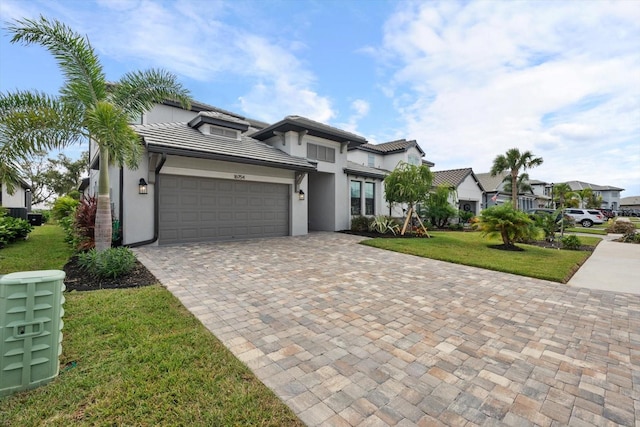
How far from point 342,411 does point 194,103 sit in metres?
18.3

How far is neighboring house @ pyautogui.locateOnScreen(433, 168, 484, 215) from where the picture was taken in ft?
80.0

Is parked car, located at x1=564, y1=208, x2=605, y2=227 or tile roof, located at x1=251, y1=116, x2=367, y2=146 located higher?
tile roof, located at x1=251, y1=116, x2=367, y2=146

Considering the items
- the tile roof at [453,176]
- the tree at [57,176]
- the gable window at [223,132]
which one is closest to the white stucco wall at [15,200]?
the tree at [57,176]

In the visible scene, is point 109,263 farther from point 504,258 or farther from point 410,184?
point 410,184

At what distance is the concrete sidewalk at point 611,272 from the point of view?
19.6 ft

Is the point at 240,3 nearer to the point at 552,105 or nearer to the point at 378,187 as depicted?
the point at 378,187

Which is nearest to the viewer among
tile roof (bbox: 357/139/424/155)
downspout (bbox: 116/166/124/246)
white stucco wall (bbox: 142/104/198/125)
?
downspout (bbox: 116/166/124/246)

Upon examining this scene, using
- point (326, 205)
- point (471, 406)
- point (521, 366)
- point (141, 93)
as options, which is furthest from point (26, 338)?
point (326, 205)

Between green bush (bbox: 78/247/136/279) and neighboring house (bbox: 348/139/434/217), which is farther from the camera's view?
neighboring house (bbox: 348/139/434/217)

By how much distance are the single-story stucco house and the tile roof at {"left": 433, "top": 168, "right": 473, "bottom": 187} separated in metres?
10.7

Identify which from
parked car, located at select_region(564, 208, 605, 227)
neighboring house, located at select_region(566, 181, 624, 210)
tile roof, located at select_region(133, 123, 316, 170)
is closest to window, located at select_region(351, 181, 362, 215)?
tile roof, located at select_region(133, 123, 316, 170)

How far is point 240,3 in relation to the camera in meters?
8.79

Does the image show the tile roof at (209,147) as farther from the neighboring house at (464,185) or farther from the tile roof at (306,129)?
the neighboring house at (464,185)

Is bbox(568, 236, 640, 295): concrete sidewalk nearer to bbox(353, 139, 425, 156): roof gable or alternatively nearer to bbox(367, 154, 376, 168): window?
bbox(353, 139, 425, 156): roof gable
